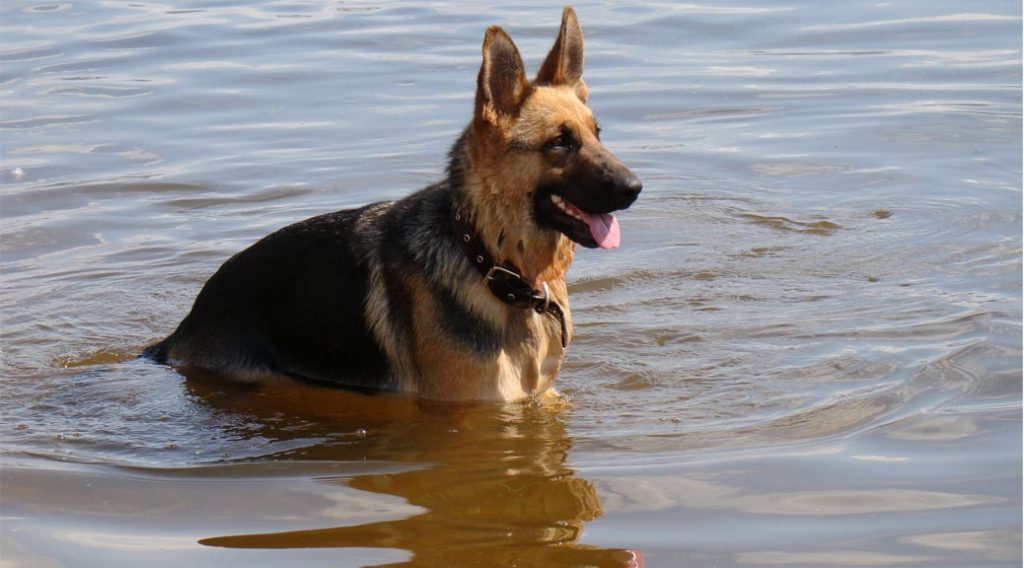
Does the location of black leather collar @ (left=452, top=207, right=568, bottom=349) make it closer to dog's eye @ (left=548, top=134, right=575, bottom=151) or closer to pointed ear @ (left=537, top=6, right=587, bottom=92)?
dog's eye @ (left=548, top=134, right=575, bottom=151)

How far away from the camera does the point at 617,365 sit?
7043mm

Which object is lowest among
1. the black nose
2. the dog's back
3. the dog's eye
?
the dog's back

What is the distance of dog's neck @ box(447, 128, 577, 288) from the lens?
5.97m

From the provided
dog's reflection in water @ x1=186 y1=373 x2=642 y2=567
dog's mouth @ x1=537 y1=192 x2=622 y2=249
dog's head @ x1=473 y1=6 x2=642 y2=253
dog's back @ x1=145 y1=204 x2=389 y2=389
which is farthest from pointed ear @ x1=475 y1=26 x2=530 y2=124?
dog's reflection in water @ x1=186 y1=373 x2=642 y2=567

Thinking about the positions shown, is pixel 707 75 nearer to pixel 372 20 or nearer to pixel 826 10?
pixel 826 10

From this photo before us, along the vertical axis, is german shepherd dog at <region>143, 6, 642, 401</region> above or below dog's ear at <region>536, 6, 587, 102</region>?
below

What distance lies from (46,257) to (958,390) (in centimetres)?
584

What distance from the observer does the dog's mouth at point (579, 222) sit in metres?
5.88

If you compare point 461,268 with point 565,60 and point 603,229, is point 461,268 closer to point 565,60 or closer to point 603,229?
point 603,229

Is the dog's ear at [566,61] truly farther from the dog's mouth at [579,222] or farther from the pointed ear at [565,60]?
the dog's mouth at [579,222]

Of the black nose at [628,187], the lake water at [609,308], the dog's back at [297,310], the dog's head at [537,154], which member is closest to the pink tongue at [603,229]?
the dog's head at [537,154]

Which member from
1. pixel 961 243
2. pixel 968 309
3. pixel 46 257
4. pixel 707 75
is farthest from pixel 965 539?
pixel 707 75

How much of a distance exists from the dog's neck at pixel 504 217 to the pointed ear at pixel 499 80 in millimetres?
155

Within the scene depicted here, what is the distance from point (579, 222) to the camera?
19.3ft
